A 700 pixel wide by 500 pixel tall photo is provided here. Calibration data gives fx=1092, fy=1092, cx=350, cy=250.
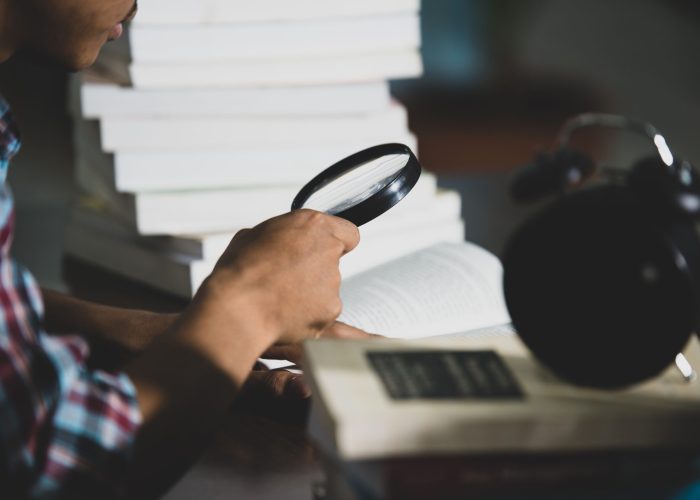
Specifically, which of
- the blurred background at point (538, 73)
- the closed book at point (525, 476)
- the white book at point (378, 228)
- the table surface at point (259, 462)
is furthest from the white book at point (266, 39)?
the blurred background at point (538, 73)

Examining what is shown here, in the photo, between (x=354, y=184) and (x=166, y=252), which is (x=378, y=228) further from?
(x=354, y=184)

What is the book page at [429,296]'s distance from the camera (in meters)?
1.17

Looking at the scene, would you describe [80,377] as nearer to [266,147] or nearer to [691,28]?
[266,147]

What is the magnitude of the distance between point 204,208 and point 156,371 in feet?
2.16

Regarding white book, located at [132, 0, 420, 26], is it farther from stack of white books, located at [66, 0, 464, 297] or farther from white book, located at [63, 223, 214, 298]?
white book, located at [63, 223, 214, 298]

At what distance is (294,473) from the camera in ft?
2.75

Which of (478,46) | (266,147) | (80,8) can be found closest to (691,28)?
(478,46)

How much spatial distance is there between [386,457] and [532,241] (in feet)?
0.53

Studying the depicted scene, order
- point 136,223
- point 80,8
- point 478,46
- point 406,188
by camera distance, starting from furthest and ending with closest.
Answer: point 478,46, point 136,223, point 80,8, point 406,188

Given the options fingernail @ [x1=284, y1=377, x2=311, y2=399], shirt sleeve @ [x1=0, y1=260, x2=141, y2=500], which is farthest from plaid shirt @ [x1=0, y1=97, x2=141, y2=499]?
fingernail @ [x1=284, y1=377, x2=311, y2=399]

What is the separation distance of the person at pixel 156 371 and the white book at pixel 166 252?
43 centimetres

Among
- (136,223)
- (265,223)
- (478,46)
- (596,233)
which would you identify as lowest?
(478,46)

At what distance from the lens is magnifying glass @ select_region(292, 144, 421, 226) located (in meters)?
0.97

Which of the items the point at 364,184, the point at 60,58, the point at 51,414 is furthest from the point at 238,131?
the point at 51,414
